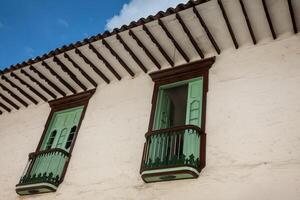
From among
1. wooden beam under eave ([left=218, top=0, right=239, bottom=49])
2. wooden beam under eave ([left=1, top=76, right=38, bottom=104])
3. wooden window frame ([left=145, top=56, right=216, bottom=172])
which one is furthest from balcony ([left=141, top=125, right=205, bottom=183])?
wooden beam under eave ([left=1, top=76, right=38, bottom=104])

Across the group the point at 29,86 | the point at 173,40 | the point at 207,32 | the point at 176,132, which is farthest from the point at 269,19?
the point at 29,86

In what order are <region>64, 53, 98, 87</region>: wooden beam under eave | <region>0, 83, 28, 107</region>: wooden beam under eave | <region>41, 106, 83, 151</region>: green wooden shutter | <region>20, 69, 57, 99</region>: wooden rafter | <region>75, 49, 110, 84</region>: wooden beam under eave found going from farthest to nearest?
<region>0, 83, 28, 107</region>: wooden beam under eave → <region>20, 69, 57, 99</region>: wooden rafter → <region>41, 106, 83, 151</region>: green wooden shutter → <region>64, 53, 98, 87</region>: wooden beam under eave → <region>75, 49, 110, 84</region>: wooden beam under eave

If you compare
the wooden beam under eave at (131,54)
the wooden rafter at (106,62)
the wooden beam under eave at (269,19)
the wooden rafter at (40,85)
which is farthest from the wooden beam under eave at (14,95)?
the wooden beam under eave at (269,19)

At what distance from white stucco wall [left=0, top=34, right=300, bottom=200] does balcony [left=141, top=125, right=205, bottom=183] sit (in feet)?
0.55

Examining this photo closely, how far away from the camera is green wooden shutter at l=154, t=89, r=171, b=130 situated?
7484mm

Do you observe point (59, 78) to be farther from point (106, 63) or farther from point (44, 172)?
point (44, 172)

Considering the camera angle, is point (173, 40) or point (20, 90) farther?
point (20, 90)

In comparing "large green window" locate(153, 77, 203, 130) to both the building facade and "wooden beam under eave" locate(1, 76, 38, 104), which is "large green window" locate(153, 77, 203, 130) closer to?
the building facade

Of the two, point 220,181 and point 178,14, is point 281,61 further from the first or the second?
point 220,181

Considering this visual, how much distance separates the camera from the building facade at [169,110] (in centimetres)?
591

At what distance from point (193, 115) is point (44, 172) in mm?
3456

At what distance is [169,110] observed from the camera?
812cm

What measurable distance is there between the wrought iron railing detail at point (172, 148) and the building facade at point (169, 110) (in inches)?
0.8

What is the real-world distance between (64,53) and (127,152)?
2898 mm
